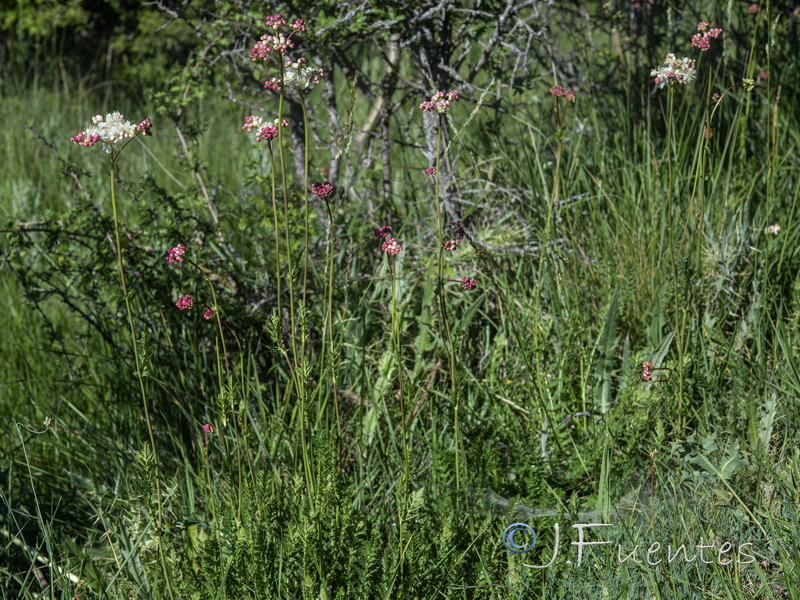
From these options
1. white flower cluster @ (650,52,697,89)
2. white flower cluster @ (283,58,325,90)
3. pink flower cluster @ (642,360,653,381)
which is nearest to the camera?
white flower cluster @ (283,58,325,90)

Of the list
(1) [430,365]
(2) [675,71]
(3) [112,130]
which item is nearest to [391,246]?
(3) [112,130]

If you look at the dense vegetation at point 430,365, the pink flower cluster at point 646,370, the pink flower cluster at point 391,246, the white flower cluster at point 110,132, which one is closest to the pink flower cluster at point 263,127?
the dense vegetation at point 430,365

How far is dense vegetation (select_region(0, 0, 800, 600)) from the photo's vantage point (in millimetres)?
1578

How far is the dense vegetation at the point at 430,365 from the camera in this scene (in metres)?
1.58

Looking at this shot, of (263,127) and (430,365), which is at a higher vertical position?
(263,127)

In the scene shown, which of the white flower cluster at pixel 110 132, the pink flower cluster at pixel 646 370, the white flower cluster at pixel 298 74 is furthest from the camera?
the pink flower cluster at pixel 646 370

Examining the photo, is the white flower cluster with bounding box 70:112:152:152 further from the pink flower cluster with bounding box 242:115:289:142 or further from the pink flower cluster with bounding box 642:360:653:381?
the pink flower cluster with bounding box 642:360:653:381

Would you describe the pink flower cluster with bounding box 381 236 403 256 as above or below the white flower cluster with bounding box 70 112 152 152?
below

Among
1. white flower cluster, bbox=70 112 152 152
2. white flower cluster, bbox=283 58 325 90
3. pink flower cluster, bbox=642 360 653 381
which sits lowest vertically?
pink flower cluster, bbox=642 360 653 381

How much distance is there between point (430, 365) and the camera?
2410 millimetres

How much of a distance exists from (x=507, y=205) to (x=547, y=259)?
59 cm

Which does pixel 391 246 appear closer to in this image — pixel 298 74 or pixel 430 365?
pixel 298 74
